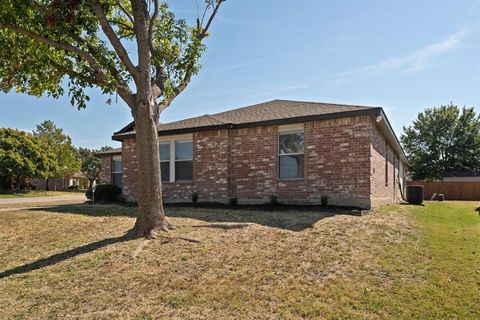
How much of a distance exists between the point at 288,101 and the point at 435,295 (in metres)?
12.4

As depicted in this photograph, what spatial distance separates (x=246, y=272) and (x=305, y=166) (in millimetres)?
7134

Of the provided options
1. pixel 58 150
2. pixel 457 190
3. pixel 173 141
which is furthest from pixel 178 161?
pixel 58 150

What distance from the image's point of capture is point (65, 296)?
5.27 meters

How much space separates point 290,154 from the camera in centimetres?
1274

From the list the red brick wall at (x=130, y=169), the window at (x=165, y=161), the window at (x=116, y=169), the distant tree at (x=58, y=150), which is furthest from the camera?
the distant tree at (x=58, y=150)

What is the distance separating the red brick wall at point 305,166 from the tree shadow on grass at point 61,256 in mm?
6349

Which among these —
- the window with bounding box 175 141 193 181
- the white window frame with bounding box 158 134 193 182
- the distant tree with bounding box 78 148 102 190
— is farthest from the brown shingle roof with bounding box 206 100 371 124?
the distant tree with bounding box 78 148 102 190

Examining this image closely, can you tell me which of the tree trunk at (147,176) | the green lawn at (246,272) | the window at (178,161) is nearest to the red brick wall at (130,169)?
the window at (178,161)

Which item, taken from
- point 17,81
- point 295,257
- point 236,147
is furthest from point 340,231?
point 17,81

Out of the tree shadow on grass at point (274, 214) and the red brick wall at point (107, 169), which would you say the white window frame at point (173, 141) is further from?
the red brick wall at point (107, 169)

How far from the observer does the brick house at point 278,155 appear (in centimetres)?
1152

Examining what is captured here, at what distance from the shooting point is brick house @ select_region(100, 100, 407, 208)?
1152 centimetres

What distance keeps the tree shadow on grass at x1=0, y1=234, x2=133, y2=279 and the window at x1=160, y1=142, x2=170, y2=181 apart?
7.45m

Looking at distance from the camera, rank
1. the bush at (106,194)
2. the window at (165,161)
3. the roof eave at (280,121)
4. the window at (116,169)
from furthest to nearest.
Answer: the window at (116,169) → the bush at (106,194) → the window at (165,161) → the roof eave at (280,121)
